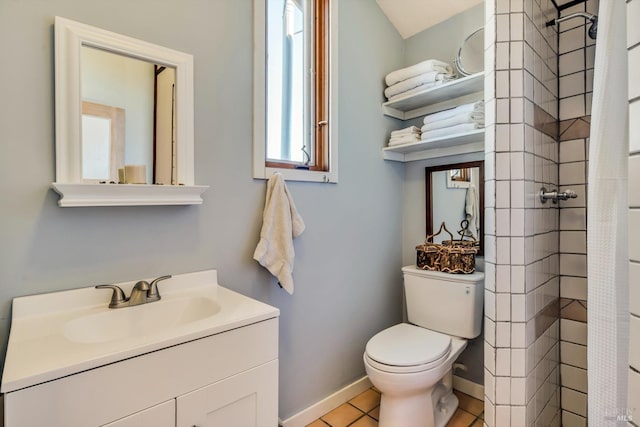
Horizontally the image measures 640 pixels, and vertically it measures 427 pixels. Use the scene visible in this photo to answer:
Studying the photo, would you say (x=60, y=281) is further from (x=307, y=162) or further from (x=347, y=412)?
(x=347, y=412)

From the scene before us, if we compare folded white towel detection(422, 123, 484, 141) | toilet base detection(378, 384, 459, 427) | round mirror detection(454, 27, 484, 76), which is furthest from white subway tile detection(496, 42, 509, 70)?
toilet base detection(378, 384, 459, 427)

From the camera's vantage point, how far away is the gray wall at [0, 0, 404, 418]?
988 mm

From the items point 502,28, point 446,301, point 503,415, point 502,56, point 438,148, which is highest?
point 502,28

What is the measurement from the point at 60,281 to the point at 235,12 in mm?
1264

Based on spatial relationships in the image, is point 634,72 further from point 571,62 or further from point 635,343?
point 571,62

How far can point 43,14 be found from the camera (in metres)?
1.01

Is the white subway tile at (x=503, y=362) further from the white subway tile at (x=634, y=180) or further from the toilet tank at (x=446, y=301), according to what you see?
the white subway tile at (x=634, y=180)

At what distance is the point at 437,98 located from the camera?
196 centimetres

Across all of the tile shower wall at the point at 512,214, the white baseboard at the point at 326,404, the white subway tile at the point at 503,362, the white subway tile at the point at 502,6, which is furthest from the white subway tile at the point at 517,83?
the white baseboard at the point at 326,404

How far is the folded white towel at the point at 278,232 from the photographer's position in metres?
1.46

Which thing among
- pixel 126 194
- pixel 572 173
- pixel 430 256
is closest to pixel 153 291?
pixel 126 194

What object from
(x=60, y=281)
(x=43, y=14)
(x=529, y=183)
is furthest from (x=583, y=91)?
(x=60, y=281)

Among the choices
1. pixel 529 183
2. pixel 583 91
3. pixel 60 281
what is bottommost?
pixel 60 281

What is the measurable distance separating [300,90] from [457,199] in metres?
1.15
